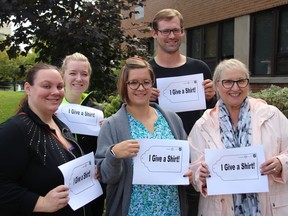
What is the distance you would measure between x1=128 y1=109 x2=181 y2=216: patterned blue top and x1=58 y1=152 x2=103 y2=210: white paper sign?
31 cm

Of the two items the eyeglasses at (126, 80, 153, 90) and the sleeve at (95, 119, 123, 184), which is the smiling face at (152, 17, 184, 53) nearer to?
the eyeglasses at (126, 80, 153, 90)

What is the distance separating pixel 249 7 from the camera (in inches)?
409

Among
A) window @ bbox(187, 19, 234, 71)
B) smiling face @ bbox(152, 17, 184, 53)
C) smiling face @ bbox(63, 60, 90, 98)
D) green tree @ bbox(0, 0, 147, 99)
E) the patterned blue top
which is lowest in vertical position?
the patterned blue top

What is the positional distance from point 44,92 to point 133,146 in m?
0.71

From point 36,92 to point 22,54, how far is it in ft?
17.1

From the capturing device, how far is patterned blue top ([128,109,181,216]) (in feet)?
8.36

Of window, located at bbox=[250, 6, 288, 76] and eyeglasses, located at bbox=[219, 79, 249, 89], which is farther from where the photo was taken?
window, located at bbox=[250, 6, 288, 76]

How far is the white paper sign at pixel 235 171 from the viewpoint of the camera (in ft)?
8.34

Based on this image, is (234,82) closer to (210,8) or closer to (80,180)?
(80,180)

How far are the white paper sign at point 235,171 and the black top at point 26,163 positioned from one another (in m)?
1.03

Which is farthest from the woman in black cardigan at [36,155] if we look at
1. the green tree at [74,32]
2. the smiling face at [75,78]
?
the green tree at [74,32]

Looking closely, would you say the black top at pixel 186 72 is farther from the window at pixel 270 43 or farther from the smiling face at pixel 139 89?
the window at pixel 270 43

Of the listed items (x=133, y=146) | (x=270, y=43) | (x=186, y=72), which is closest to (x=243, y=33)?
(x=270, y=43)

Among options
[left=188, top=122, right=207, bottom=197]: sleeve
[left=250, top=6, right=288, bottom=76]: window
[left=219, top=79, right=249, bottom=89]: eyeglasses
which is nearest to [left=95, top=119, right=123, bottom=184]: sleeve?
[left=188, top=122, right=207, bottom=197]: sleeve
